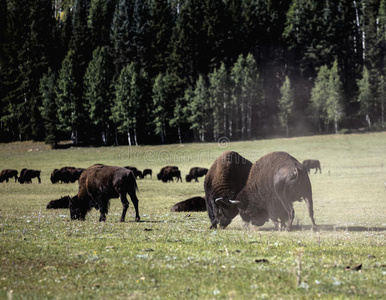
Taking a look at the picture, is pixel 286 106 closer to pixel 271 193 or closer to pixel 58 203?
pixel 58 203

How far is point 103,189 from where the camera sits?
52.4ft

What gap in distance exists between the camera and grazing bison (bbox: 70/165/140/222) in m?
15.6

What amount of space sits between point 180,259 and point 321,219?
1015cm

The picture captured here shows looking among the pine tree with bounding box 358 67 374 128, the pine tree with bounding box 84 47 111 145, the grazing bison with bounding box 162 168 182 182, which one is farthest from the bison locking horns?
the pine tree with bounding box 358 67 374 128

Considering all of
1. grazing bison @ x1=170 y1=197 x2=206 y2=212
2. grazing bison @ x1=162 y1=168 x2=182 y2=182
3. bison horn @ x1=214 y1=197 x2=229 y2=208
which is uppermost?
bison horn @ x1=214 y1=197 x2=229 y2=208

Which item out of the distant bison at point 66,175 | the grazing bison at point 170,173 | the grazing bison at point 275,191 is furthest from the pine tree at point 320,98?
the grazing bison at point 275,191

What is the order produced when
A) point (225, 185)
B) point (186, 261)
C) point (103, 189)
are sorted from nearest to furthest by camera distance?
point (186, 261) < point (225, 185) < point (103, 189)

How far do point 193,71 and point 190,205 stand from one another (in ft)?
264

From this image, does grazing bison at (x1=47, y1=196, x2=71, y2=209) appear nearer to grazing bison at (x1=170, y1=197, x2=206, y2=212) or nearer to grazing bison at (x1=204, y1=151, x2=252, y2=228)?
grazing bison at (x1=170, y1=197, x2=206, y2=212)

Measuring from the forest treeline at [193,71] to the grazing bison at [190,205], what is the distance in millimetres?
59821

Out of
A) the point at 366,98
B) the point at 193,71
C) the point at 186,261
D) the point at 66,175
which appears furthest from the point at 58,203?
the point at 193,71

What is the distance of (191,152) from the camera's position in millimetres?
71062

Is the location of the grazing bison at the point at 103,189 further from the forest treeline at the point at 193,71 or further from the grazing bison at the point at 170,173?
the forest treeline at the point at 193,71

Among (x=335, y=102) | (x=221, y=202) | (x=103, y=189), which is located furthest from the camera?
(x=335, y=102)
